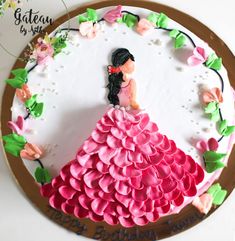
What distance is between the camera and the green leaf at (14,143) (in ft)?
3.35

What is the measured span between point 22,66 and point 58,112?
0.14 m

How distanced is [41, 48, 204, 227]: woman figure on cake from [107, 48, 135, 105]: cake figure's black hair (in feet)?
0.18

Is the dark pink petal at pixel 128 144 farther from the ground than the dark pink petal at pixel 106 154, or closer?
farther from the ground

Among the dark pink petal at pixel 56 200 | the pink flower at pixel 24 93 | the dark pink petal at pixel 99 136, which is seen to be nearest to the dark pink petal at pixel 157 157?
the dark pink petal at pixel 99 136

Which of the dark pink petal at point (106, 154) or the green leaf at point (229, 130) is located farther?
the green leaf at point (229, 130)

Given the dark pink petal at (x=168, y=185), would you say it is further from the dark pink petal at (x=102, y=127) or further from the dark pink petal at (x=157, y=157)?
the dark pink petal at (x=102, y=127)

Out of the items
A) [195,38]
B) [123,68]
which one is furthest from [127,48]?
[195,38]

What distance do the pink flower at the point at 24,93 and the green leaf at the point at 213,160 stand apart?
42cm

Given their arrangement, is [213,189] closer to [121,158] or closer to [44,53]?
[121,158]

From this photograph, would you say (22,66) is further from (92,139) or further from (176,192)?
(176,192)

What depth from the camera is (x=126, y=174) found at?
92 cm

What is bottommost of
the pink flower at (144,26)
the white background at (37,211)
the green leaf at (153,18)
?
the white background at (37,211)

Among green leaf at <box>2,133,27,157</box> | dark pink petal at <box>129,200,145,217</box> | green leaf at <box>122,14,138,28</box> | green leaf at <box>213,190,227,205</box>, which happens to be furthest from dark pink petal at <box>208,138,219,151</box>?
green leaf at <box>2,133,27,157</box>

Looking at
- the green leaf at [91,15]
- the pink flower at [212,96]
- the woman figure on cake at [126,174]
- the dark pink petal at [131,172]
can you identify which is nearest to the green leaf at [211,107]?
the pink flower at [212,96]
